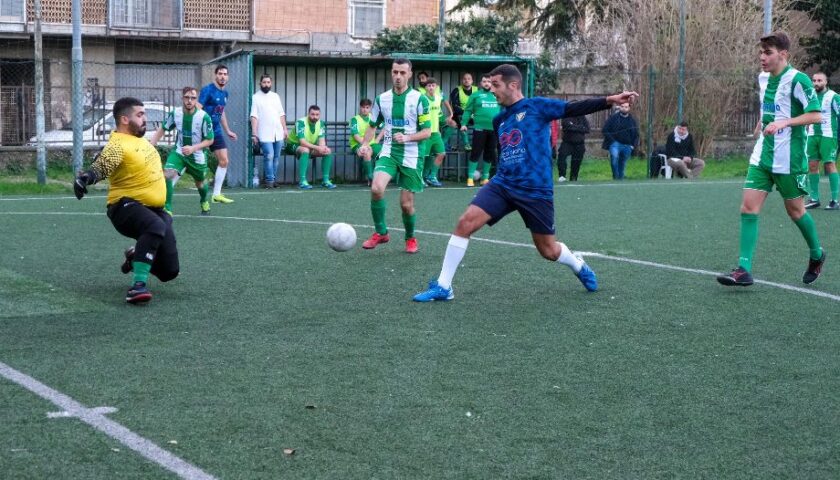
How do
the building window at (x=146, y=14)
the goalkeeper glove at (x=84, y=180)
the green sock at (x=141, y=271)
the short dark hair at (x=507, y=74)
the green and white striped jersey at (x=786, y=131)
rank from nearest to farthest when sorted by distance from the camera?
the goalkeeper glove at (x=84, y=180)
the green sock at (x=141, y=271)
the short dark hair at (x=507, y=74)
the green and white striped jersey at (x=786, y=131)
the building window at (x=146, y=14)

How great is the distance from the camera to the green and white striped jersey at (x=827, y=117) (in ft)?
51.7

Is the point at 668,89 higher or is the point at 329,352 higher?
the point at 668,89

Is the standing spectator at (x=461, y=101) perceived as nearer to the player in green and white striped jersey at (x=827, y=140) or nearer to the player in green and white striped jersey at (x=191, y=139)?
the player in green and white striped jersey at (x=827, y=140)

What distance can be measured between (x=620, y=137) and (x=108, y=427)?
19784mm

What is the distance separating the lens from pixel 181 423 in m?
5.08

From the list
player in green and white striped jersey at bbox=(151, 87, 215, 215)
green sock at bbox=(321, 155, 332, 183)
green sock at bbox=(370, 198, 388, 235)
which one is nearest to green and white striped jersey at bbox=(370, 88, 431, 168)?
green sock at bbox=(370, 198, 388, 235)

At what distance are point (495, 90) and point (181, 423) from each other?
13.6ft

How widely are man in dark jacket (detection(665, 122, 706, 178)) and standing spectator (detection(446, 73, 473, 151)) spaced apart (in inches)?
175

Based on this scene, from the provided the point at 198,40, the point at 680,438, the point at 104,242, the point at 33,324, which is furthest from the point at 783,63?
the point at 198,40

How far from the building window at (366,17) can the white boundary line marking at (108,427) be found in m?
26.8

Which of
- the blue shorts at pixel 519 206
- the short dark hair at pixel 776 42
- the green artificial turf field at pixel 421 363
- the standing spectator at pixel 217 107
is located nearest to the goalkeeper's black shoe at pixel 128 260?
the green artificial turf field at pixel 421 363

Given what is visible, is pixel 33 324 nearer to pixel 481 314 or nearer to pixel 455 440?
pixel 481 314

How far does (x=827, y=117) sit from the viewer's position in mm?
15719

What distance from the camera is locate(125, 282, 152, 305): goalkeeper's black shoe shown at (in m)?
8.05
